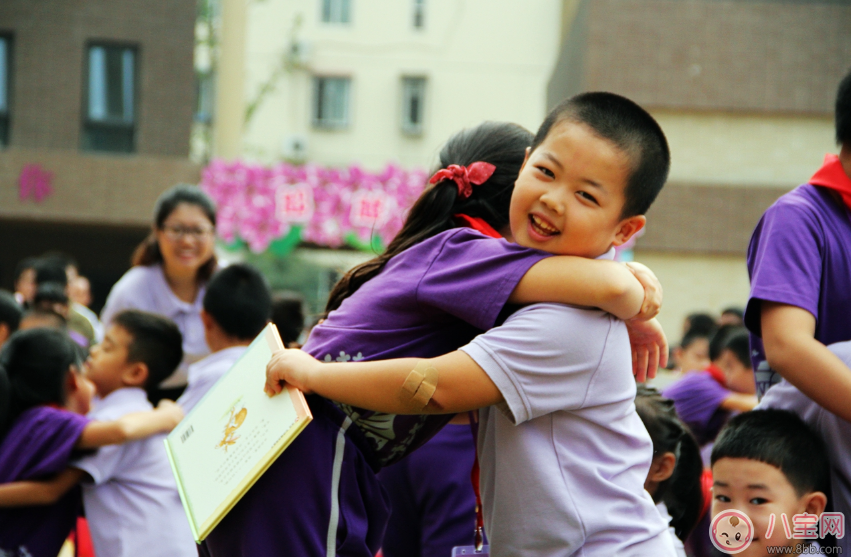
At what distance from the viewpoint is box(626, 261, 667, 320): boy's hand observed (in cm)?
161

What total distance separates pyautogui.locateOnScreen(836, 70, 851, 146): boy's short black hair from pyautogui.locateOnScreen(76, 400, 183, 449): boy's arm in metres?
2.09

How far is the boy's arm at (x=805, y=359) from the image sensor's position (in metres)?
1.86

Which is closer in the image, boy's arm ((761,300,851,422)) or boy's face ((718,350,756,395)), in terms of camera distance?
boy's arm ((761,300,851,422))

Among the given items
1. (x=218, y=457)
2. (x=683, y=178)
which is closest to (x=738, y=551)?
(x=218, y=457)

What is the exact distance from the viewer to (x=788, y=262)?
2.01 meters

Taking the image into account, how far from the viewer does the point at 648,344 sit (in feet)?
5.87

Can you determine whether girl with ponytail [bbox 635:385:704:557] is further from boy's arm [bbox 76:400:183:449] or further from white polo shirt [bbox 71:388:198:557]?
white polo shirt [bbox 71:388:198:557]

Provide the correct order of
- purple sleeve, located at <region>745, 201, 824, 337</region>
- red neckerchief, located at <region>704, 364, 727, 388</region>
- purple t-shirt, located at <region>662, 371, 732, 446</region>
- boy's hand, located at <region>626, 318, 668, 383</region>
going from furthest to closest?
red neckerchief, located at <region>704, 364, 727, 388</region> < purple t-shirt, located at <region>662, 371, 732, 446</region> < purple sleeve, located at <region>745, 201, 824, 337</region> < boy's hand, located at <region>626, 318, 668, 383</region>

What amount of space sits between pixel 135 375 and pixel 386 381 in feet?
7.11

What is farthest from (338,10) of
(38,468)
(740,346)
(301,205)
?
(38,468)

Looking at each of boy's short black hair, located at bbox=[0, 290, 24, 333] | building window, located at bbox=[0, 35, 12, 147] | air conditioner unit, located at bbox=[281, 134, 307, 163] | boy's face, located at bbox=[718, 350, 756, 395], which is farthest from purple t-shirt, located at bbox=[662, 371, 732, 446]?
air conditioner unit, located at bbox=[281, 134, 307, 163]

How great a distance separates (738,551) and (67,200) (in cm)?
1151

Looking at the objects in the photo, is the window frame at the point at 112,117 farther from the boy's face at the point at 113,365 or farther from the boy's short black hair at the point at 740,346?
the boy's short black hair at the point at 740,346

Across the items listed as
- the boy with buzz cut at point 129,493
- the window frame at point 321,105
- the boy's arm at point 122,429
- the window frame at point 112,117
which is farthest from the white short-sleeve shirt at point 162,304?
the window frame at point 321,105
